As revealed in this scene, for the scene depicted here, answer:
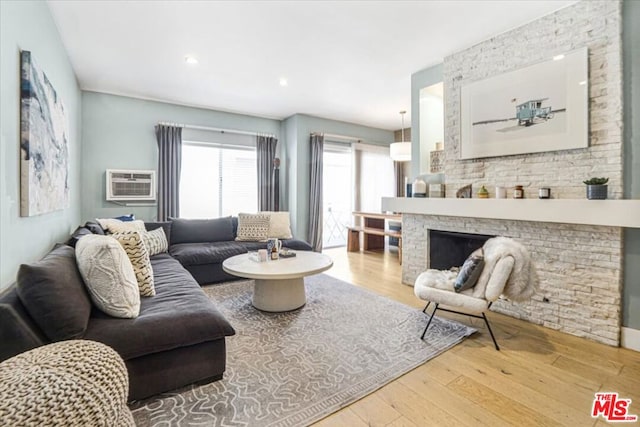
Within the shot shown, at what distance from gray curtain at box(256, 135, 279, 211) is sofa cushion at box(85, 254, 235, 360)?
349 cm

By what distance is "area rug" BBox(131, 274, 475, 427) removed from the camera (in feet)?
5.16

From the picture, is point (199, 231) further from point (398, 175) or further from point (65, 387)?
point (398, 175)

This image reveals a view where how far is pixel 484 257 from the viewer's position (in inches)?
92.4

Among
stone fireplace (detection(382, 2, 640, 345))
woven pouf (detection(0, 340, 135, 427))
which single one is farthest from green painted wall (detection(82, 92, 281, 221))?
stone fireplace (detection(382, 2, 640, 345))

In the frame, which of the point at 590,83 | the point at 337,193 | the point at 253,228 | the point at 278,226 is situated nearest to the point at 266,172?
the point at 278,226

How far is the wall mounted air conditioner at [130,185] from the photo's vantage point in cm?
430

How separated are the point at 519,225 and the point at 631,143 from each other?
97 centimetres

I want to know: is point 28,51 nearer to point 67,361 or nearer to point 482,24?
point 67,361

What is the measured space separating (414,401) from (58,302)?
1.86 metres

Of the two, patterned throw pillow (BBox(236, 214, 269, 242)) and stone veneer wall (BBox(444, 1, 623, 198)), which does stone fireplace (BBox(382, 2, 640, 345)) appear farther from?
patterned throw pillow (BBox(236, 214, 269, 242))

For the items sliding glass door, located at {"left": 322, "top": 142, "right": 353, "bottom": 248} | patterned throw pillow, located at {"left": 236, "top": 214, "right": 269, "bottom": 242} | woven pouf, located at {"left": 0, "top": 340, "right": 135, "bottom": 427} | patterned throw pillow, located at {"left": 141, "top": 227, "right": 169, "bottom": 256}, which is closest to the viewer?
woven pouf, located at {"left": 0, "top": 340, "right": 135, "bottom": 427}

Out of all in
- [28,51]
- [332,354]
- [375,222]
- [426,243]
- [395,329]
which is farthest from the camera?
[375,222]

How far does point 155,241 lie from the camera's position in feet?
11.8

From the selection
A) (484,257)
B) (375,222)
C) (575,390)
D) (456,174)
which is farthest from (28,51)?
(375,222)
